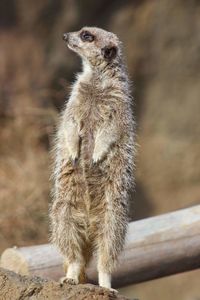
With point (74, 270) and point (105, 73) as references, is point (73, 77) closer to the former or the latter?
point (105, 73)

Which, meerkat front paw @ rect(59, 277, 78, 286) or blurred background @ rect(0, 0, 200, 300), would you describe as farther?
blurred background @ rect(0, 0, 200, 300)

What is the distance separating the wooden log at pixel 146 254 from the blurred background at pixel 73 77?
328 cm

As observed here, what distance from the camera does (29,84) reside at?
9.18 m

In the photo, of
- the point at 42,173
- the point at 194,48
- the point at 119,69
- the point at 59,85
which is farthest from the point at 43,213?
the point at 119,69

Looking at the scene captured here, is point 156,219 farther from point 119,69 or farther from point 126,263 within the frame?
point 119,69

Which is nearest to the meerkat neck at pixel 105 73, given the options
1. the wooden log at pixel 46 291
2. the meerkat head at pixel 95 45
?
the meerkat head at pixel 95 45

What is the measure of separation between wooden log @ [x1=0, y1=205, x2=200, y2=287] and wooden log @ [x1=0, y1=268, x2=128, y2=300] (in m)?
1.20

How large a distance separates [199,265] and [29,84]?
3.86m

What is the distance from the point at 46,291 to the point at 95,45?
1746mm

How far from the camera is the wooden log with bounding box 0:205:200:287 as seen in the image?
215 inches

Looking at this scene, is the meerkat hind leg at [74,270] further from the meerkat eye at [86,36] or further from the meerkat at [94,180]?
the meerkat eye at [86,36]

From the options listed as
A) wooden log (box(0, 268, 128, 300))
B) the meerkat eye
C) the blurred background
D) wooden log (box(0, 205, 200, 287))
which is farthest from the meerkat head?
the blurred background

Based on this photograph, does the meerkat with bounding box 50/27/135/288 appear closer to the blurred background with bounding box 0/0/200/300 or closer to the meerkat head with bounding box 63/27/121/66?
the meerkat head with bounding box 63/27/121/66

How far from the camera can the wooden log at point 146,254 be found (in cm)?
546
